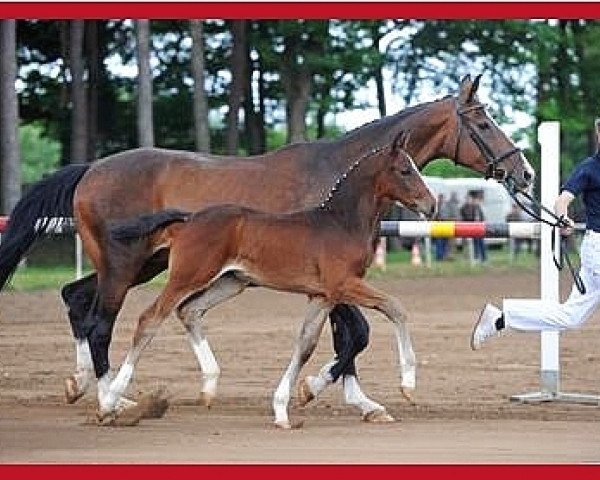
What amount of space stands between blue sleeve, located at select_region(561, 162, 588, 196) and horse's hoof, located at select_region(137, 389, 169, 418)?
3.13 m

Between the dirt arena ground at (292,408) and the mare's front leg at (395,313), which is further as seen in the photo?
the mare's front leg at (395,313)

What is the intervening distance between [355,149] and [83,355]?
253 cm

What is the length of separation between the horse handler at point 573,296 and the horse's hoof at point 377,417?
106cm

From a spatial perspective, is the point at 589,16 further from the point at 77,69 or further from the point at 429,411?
the point at 77,69

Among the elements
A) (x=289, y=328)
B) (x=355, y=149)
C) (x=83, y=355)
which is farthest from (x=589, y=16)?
(x=289, y=328)

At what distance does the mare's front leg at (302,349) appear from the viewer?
10.6m

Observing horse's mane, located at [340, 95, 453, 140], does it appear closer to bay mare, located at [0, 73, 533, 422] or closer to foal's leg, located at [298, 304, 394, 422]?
bay mare, located at [0, 73, 533, 422]

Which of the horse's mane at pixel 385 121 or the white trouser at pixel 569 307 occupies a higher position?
the horse's mane at pixel 385 121

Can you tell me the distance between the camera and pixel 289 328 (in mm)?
19281

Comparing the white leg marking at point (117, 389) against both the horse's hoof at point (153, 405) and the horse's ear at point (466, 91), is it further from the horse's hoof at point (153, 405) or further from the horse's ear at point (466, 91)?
the horse's ear at point (466, 91)

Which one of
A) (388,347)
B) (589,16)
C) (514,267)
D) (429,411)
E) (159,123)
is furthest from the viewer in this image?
(159,123)

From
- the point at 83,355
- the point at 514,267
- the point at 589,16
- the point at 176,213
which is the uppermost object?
the point at 589,16

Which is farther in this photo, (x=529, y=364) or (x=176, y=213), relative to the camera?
(x=529, y=364)

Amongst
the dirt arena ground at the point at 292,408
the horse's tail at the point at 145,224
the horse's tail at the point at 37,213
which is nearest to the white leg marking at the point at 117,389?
the dirt arena ground at the point at 292,408
